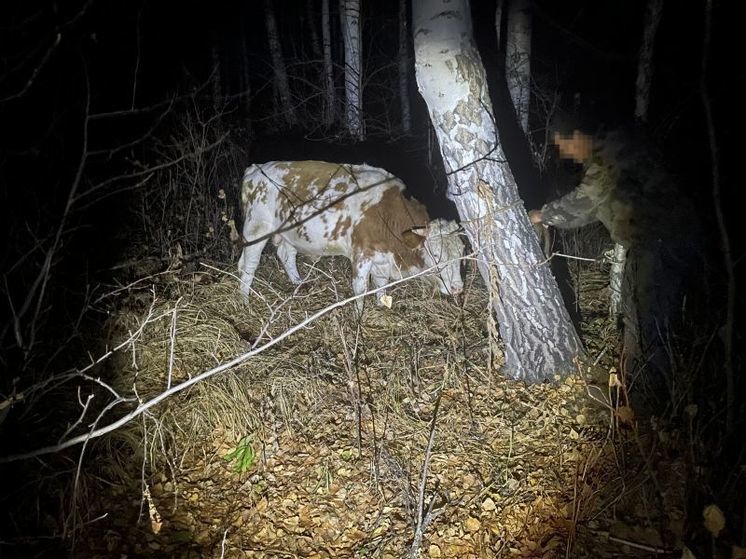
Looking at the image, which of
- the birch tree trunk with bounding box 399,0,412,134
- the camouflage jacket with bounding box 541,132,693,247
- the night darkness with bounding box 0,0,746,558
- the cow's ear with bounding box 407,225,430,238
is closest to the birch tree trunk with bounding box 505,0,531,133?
the night darkness with bounding box 0,0,746,558

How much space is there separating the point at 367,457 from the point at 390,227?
2.59 metres

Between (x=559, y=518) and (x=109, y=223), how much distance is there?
6.34 meters

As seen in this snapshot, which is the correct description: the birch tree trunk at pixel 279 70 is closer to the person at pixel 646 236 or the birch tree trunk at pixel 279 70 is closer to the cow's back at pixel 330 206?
the cow's back at pixel 330 206

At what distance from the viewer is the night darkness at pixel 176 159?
9.24ft

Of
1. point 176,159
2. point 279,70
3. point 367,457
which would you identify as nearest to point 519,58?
point 279,70

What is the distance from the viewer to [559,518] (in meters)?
2.93

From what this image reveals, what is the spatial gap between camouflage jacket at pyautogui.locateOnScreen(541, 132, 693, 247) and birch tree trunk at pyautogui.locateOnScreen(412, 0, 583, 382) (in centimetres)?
60

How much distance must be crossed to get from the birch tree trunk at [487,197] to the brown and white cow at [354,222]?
98 cm

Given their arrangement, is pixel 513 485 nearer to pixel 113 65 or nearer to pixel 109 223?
pixel 109 223

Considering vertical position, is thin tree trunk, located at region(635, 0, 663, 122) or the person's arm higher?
thin tree trunk, located at region(635, 0, 663, 122)

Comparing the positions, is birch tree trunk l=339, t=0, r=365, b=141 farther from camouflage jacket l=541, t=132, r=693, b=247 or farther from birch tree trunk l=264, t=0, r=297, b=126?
camouflage jacket l=541, t=132, r=693, b=247

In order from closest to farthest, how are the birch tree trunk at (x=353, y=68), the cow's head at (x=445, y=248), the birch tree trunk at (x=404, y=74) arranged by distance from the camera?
the cow's head at (x=445, y=248)
the birch tree trunk at (x=353, y=68)
the birch tree trunk at (x=404, y=74)

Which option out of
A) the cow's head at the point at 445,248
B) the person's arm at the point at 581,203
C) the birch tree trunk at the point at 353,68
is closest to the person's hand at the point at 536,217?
the person's arm at the point at 581,203

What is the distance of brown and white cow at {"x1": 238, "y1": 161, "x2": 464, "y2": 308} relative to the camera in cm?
521
